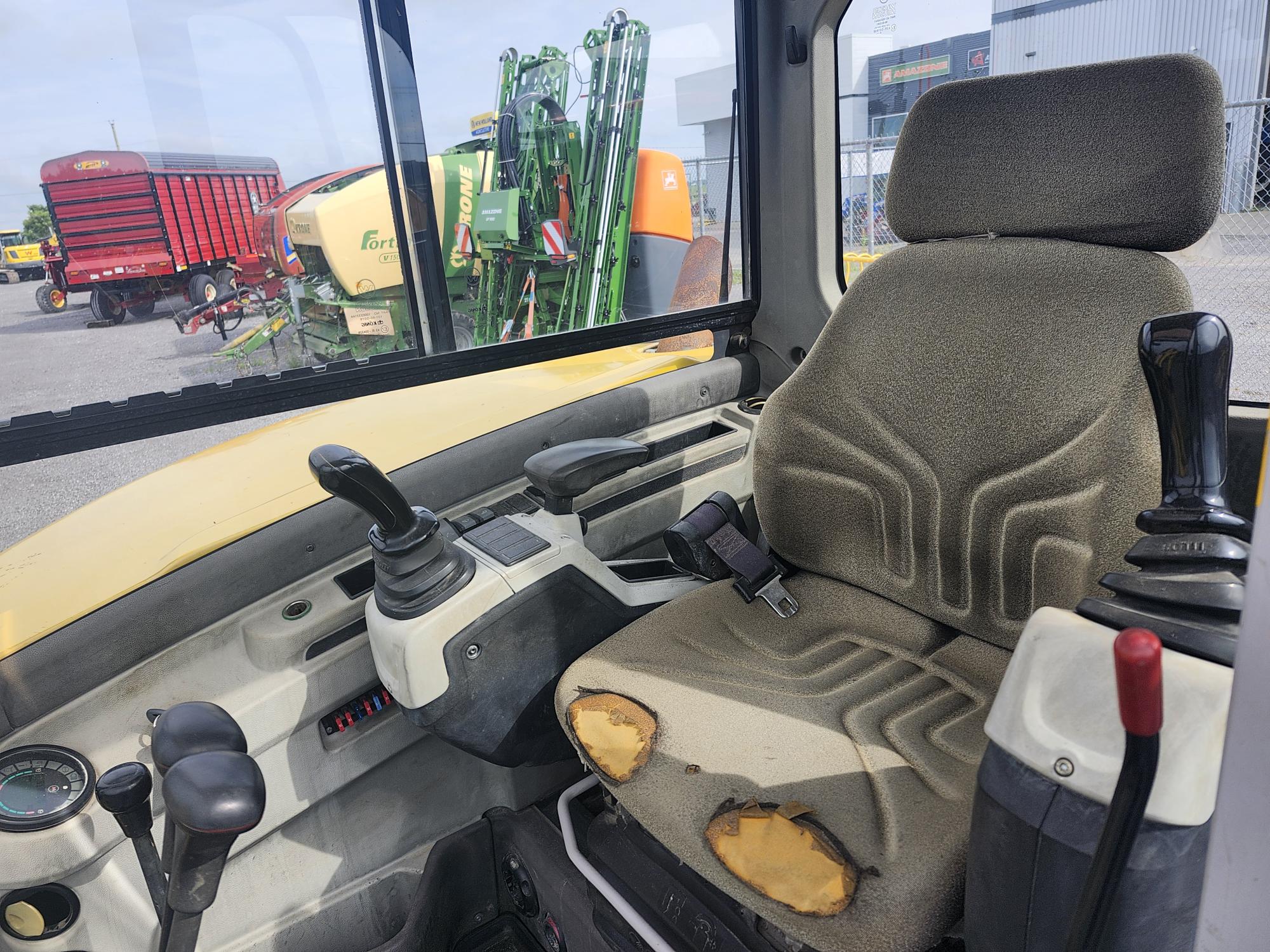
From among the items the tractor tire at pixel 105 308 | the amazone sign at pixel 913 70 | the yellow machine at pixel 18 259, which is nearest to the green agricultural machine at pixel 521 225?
the tractor tire at pixel 105 308

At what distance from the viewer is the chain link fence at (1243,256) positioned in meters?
1.21

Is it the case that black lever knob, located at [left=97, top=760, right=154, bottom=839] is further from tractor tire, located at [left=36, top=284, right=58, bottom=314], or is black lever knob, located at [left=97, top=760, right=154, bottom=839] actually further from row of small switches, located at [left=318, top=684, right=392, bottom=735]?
tractor tire, located at [left=36, top=284, right=58, bottom=314]

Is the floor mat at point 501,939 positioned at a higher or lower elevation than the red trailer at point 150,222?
lower

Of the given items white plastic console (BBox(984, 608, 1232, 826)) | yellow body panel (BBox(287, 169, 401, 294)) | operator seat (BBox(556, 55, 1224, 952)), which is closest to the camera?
white plastic console (BBox(984, 608, 1232, 826))

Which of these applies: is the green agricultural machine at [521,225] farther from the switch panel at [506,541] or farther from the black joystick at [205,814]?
the black joystick at [205,814]

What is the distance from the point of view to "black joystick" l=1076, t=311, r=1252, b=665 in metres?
0.68

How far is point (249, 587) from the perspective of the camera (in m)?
1.38

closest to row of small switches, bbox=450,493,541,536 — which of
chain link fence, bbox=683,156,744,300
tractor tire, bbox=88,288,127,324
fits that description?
tractor tire, bbox=88,288,127,324

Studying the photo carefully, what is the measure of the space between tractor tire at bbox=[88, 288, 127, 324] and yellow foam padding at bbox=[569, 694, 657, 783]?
86 cm

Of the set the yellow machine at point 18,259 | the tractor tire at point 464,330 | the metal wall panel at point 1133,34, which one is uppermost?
the metal wall panel at point 1133,34

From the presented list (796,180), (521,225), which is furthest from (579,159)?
(796,180)

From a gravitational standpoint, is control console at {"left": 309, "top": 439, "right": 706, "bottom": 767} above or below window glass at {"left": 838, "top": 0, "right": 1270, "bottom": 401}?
below

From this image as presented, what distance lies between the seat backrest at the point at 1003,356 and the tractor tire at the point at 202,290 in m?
0.91

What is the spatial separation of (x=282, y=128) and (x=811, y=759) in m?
1.19
